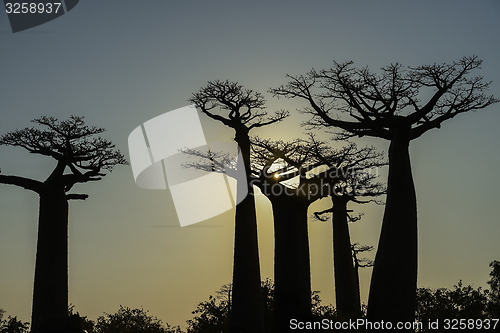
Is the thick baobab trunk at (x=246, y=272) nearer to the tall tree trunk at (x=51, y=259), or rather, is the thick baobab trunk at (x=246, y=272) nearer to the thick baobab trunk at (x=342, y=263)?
the tall tree trunk at (x=51, y=259)

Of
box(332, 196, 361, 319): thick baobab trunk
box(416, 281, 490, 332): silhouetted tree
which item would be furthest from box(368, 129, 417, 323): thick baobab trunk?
box(332, 196, 361, 319): thick baobab trunk

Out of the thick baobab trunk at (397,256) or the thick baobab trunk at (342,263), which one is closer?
the thick baobab trunk at (397,256)

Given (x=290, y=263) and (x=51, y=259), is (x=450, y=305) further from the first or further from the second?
(x=51, y=259)

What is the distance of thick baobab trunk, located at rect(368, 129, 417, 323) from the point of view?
47.3ft

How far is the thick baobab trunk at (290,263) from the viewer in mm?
22047

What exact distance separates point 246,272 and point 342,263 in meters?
6.97

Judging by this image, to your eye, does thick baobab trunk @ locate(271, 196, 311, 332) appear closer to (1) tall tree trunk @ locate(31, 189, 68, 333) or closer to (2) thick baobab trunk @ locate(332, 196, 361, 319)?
(2) thick baobab trunk @ locate(332, 196, 361, 319)

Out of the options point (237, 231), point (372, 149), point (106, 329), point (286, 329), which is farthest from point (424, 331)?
point (106, 329)

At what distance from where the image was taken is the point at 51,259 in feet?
69.5

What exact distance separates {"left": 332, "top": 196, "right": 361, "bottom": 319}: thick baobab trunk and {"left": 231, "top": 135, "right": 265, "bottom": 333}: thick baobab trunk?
19.1ft

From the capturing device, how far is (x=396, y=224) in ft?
48.9

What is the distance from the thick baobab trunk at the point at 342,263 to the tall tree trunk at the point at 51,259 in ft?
32.3

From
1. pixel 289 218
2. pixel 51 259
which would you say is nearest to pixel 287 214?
pixel 289 218

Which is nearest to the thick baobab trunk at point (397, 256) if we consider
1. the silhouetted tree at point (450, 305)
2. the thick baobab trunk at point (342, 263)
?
the silhouetted tree at point (450, 305)
